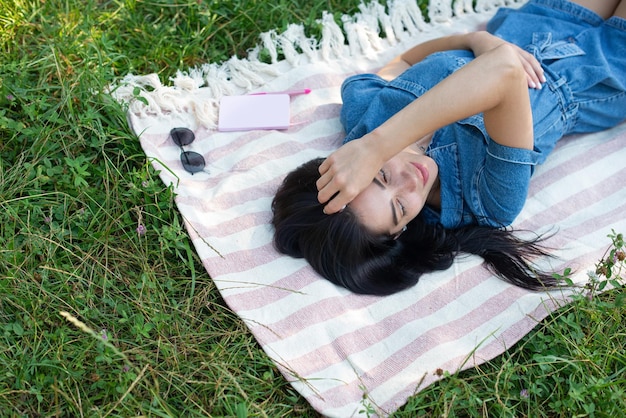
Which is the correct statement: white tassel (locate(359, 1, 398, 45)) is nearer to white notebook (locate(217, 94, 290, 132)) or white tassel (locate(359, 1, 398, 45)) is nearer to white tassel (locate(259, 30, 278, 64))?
white tassel (locate(259, 30, 278, 64))

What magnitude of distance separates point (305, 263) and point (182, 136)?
0.91m

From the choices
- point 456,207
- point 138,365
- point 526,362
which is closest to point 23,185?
point 138,365

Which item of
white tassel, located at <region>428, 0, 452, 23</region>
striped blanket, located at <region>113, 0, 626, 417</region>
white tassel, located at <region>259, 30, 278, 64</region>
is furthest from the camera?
white tassel, located at <region>428, 0, 452, 23</region>

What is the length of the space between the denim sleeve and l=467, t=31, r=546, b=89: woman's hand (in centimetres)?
46

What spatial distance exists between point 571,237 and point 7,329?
2275 mm

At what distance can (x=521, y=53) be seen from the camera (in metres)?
2.99

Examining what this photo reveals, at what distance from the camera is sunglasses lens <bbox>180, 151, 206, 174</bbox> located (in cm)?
300

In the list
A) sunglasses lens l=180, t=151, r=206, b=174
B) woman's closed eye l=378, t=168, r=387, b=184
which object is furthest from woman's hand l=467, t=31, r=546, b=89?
sunglasses lens l=180, t=151, r=206, b=174

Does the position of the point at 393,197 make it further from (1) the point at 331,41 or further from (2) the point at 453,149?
(1) the point at 331,41

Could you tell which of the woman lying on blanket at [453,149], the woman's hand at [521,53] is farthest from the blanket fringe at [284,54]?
the woman's hand at [521,53]

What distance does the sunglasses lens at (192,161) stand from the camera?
3002 mm

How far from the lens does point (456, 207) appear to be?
284 cm

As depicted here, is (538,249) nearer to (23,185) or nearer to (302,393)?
(302,393)

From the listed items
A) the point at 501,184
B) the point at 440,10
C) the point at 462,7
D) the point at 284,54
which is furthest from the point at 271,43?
the point at 501,184
